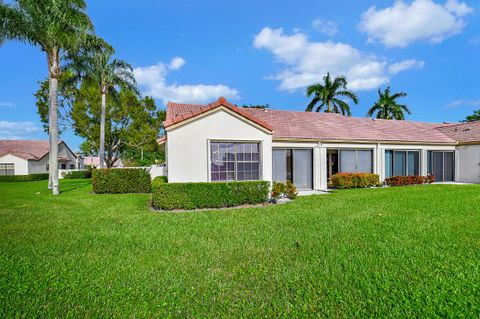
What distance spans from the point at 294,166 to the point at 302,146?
142 centimetres

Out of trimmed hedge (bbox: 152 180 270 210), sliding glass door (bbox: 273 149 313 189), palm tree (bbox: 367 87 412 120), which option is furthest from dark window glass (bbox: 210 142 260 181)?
palm tree (bbox: 367 87 412 120)

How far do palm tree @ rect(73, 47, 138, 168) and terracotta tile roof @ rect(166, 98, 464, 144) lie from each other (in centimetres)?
1053

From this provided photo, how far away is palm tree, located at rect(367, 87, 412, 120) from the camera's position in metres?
39.0

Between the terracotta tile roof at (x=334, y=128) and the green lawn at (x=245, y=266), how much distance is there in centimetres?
979

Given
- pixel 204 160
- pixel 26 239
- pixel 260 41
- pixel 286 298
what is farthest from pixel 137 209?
pixel 260 41

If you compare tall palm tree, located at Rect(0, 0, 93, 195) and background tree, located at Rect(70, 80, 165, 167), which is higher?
tall palm tree, located at Rect(0, 0, 93, 195)

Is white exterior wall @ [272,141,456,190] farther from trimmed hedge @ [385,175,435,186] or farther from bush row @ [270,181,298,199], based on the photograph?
bush row @ [270,181,298,199]

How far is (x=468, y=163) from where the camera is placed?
21.2 metres

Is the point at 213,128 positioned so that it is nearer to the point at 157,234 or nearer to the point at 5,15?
the point at 157,234

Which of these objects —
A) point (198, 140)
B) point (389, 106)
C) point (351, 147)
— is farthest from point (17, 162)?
point (389, 106)

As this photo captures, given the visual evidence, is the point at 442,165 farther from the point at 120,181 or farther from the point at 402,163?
the point at 120,181

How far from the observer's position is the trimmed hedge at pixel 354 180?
683 inches

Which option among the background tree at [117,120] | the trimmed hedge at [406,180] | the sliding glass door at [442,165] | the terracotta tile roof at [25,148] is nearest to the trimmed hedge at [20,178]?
the terracotta tile roof at [25,148]

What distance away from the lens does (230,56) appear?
16391 millimetres
